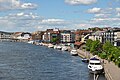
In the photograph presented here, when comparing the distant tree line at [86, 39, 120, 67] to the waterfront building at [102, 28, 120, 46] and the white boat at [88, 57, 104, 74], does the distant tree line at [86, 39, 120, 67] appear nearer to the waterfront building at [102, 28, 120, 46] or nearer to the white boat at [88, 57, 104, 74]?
the white boat at [88, 57, 104, 74]

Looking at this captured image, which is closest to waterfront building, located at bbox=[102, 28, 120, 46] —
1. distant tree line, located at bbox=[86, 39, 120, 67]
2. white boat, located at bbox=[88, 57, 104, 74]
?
distant tree line, located at bbox=[86, 39, 120, 67]

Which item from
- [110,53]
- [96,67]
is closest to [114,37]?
[110,53]

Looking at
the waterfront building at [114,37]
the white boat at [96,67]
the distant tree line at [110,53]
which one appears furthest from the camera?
the waterfront building at [114,37]

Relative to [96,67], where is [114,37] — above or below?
above

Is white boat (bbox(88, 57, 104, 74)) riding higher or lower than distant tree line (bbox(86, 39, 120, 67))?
lower

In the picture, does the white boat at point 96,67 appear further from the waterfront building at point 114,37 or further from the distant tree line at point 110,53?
the waterfront building at point 114,37

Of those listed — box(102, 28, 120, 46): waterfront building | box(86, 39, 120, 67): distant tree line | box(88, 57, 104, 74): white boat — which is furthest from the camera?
box(102, 28, 120, 46): waterfront building

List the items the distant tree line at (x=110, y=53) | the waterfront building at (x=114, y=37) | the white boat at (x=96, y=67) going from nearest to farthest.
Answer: the white boat at (x=96, y=67)
the distant tree line at (x=110, y=53)
the waterfront building at (x=114, y=37)

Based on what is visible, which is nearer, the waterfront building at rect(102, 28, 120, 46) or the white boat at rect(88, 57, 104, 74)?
the white boat at rect(88, 57, 104, 74)

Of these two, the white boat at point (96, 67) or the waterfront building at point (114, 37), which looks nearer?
the white boat at point (96, 67)

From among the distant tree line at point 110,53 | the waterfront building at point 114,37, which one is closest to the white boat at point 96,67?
the distant tree line at point 110,53

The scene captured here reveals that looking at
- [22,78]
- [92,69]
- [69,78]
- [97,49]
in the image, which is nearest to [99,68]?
[92,69]

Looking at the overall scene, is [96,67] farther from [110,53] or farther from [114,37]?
[114,37]

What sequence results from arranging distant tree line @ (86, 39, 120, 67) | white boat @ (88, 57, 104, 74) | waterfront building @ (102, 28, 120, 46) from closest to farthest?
white boat @ (88, 57, 104, 74) → distant tree line @ (86, 39, 120, 67) → waterfront building @ (102, 28, 120, 46)
